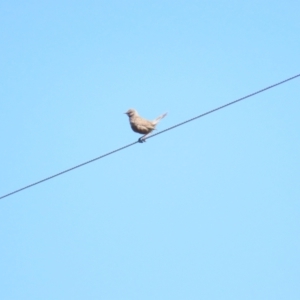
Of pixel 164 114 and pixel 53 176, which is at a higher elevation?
pixel 164 114

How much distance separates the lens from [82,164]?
10094 mm

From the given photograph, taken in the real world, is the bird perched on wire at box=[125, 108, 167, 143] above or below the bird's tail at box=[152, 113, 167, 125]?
below

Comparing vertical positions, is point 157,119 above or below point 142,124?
above

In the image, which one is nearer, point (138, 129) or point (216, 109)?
point (216, 109)

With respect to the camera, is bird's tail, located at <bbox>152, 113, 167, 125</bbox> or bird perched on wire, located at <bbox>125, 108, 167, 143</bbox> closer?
bird perched on wire, located at <bbox>125, 108, 167, 143</bbox>

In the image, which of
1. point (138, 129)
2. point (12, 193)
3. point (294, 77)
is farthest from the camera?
point (138, 129)

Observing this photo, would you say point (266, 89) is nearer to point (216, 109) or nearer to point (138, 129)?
point (216, 109)

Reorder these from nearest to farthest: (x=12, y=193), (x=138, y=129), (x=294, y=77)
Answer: (x=294, y=77), (x=12, y=193), (x=138, y=129)

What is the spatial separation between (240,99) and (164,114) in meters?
6.85

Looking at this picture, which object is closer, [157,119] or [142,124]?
[142,124]

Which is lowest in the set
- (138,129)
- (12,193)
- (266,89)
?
(12,193)

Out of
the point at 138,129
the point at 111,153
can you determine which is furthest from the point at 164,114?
the point at 111,153

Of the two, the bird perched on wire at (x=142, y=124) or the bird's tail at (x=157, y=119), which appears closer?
the bird perched on wire at (x=142, y=124)

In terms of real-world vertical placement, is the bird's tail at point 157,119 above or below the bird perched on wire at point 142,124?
above
